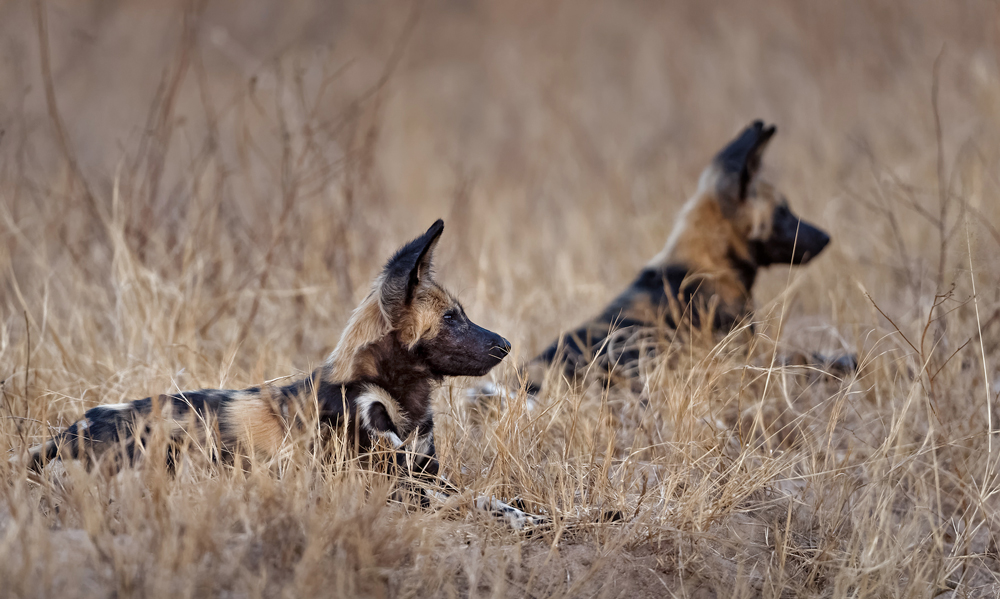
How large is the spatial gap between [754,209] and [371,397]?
288 centimetres

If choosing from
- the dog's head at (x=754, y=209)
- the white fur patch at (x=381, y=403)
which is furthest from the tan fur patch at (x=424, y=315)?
the dog's head at (x=754, y=209)

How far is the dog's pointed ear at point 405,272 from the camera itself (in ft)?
9.65

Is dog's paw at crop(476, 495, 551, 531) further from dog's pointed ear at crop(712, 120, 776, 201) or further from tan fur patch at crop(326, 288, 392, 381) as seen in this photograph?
dog's pointed ear at crop(712, 120, 776, 201)

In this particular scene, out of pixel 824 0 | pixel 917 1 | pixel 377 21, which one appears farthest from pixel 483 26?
pixel 917 1

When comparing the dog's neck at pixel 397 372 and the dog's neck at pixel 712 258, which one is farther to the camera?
the dog's neck at pixel 712 258

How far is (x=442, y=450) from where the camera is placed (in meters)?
3.22

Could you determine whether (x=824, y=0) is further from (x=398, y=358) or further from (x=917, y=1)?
(x=398, y=358)

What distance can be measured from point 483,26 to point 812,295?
11069mm

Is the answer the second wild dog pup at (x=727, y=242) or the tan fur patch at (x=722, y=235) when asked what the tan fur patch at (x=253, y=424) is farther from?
the tan fur patch at (x=722, y=235)

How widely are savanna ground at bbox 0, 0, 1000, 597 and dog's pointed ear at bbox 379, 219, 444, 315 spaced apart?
607 millimetres

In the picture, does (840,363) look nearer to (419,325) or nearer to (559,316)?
(559,316)

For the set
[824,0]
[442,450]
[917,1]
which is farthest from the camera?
[824,0]

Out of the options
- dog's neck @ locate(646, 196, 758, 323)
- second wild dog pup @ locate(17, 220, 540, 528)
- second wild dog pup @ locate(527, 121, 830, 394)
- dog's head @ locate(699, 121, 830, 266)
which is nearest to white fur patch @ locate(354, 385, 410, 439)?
second wild dog pup @ locate(17, 220, 540, 528)

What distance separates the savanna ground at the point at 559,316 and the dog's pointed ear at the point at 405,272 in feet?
1.99
